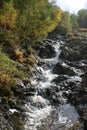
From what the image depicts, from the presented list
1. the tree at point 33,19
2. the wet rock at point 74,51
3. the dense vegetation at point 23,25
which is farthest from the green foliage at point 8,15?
the wet rock at point 74,51

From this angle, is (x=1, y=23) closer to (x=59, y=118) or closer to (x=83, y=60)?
(x=83, y=60)

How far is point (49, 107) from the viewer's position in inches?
1114

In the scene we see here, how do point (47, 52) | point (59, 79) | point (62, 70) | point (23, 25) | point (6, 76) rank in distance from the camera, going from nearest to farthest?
point (6, 76), point (59, 79), point (62, 70), point (23, 25), point (47, 52)

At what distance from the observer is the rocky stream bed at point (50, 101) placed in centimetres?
2386

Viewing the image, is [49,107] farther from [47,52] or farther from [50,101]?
[47,52]

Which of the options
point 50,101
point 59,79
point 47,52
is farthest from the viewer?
point 47,52

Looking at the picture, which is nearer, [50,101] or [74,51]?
[50,101]

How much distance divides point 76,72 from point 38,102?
9451 mm

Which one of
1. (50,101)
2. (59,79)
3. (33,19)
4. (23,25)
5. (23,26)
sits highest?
(33,19)

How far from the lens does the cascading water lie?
78.7 ft

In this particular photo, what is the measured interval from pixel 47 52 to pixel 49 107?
20.8 meters

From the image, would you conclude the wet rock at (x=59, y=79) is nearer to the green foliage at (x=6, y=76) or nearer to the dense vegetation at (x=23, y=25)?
the dense vegetation at (x=23, y=25)

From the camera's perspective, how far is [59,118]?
2544cm

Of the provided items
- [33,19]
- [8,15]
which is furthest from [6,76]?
[33,19]
